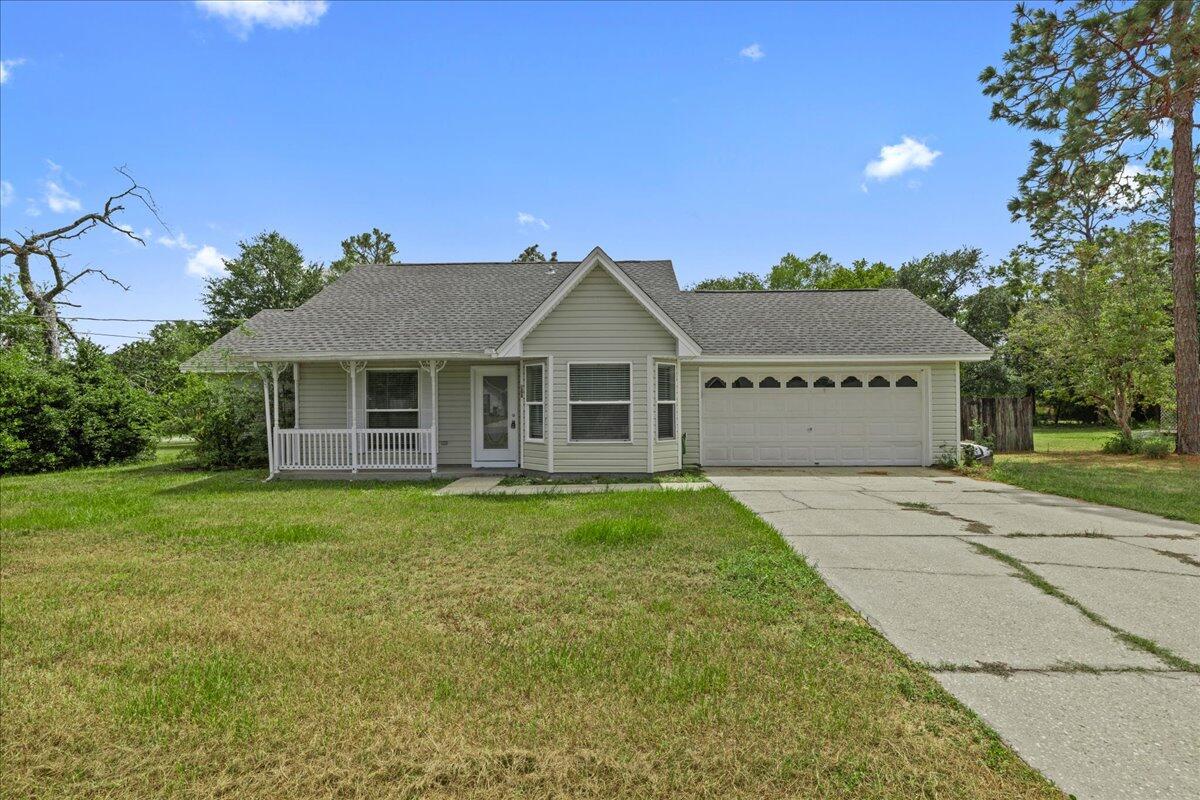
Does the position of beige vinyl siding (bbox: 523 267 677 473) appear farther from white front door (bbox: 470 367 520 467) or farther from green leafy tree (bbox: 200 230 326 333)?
green leafy tree (bbox: 200 230 326 333)

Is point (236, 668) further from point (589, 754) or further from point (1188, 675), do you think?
point (1188, 675)

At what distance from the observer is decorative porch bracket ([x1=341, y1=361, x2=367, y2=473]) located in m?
12.5

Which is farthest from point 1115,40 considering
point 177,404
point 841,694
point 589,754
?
point 177,404

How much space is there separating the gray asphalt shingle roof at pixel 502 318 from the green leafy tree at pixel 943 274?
2131cm

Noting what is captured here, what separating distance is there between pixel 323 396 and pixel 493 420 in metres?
4.12

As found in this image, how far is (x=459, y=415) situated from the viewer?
540 inches

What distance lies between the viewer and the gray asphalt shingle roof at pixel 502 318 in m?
13.0

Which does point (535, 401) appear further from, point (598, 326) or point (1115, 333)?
point (1115, 333)

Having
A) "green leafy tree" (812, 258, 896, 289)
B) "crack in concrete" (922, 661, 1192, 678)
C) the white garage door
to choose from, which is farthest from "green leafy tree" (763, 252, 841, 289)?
"crack in concrete" (922, 661, 1192, 678)

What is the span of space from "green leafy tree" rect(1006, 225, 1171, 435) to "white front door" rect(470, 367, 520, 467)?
16489 mm

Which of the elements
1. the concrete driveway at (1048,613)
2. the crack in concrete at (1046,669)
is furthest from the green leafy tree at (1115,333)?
the crack in concrete at (1046,669)

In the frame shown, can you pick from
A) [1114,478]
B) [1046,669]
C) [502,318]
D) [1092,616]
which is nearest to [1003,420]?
[1114,478]

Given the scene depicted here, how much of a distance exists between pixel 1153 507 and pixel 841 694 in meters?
8.79

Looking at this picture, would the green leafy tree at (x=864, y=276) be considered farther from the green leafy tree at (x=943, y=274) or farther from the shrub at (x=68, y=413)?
the shrub at (x=68, y=413)
